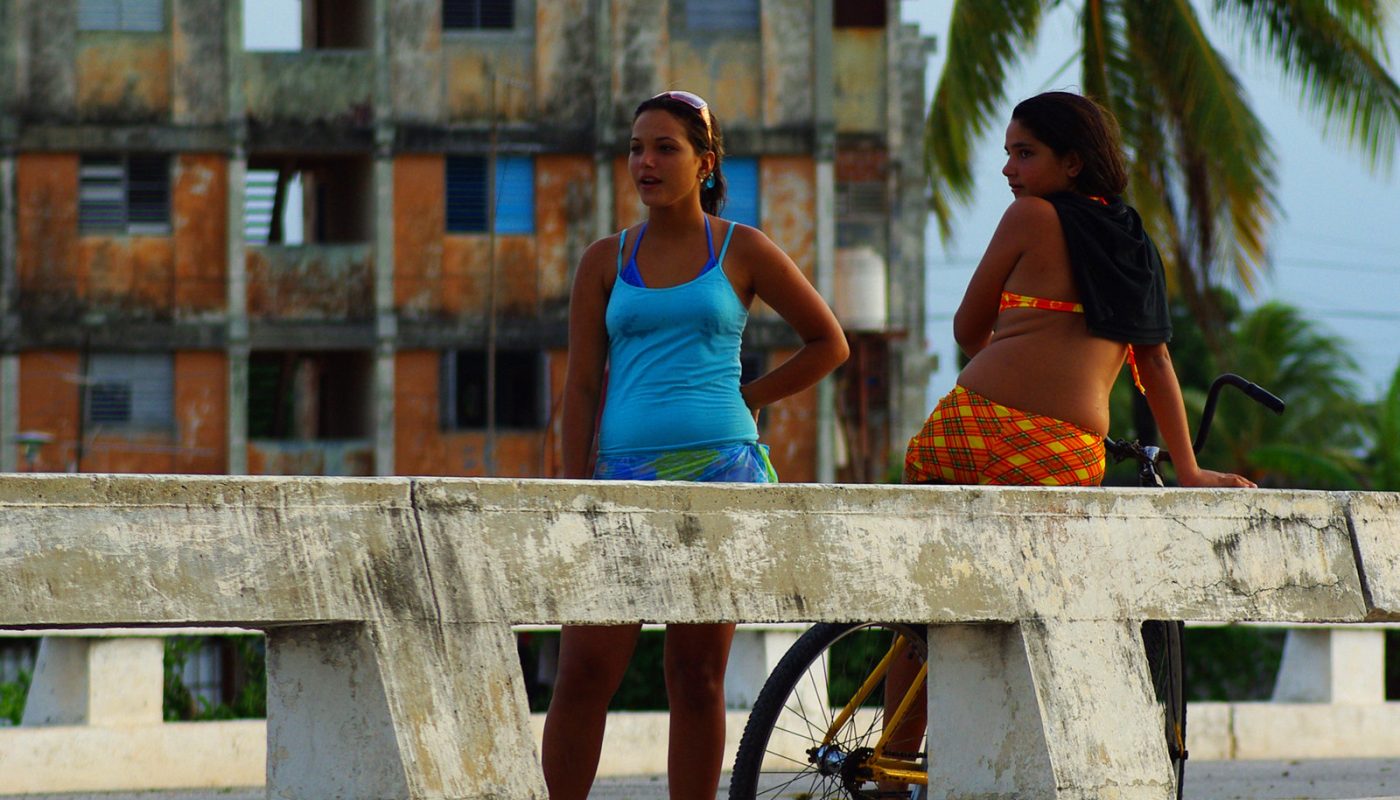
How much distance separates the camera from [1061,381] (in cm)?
451

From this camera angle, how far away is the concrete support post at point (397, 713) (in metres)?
3.63

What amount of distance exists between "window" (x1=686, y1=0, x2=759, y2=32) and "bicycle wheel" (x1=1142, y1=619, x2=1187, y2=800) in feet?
79.6

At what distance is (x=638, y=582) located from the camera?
3.87 metres

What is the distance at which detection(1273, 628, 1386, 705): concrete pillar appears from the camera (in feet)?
35.8

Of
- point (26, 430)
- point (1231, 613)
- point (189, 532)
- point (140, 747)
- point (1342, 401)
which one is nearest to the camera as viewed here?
point (189, 532)

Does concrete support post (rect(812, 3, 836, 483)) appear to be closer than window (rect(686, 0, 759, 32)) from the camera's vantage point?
Yes

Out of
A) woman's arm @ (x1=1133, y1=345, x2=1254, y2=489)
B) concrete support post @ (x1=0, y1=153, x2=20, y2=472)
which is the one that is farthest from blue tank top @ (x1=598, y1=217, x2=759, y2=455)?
concrete support post @ (x1=0, y1=153, x2=20, y2=472)

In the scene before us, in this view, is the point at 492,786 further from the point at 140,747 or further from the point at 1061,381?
the point at 140,747

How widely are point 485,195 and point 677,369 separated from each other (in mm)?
23736

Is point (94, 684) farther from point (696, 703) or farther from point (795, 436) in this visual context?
point (795, 436)

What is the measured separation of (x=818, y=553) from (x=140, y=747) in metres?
5.30

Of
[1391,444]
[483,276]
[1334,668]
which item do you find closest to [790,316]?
[1334,668]

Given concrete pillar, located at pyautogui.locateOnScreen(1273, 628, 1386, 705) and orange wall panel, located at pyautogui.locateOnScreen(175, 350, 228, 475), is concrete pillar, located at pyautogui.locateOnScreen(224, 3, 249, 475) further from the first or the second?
concrete pillar, located at pyautogui.locateOnScreen(1273, 628, 1386, 705)

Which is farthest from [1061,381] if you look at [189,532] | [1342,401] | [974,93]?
[1342,401]
